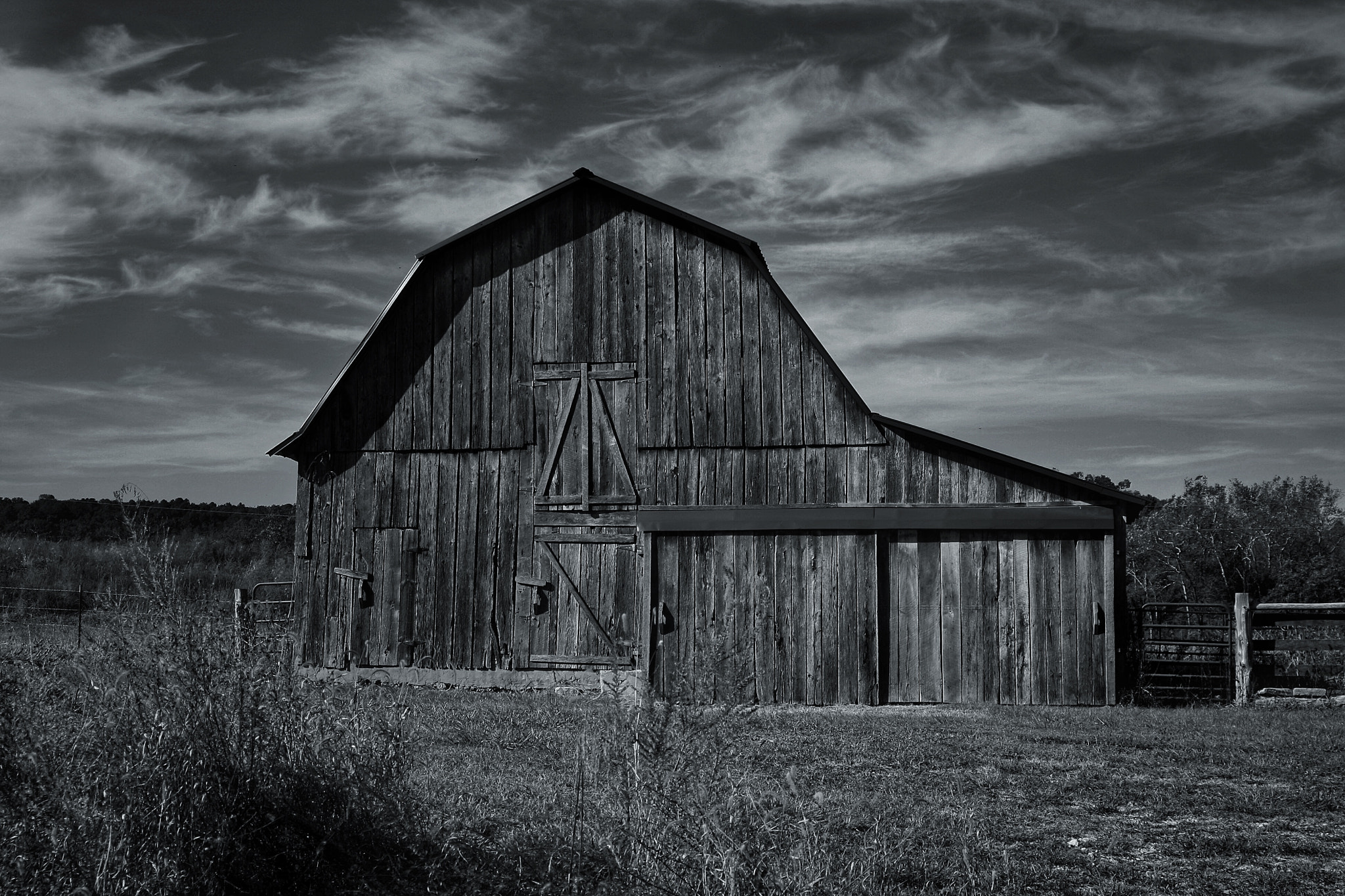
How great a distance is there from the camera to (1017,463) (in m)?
12.7

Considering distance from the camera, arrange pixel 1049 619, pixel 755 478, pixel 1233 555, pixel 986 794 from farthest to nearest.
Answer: pixel 1233 555 → pixel 755 478 → pixel 1049 619 → pixel 986 794

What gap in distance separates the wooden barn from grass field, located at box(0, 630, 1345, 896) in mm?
6126

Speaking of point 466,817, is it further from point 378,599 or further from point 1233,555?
point 1233,555

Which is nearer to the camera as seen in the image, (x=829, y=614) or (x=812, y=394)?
(x=829, y=614)

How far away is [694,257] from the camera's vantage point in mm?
13883

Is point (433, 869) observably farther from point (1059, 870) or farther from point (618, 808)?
point (1059, 870)

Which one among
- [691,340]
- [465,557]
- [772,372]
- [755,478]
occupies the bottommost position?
[465,557]

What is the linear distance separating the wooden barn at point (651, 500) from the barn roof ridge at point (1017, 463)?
36mm

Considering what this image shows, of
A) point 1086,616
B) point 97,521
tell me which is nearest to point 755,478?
point 1086,616

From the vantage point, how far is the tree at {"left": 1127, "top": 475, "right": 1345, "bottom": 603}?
948 inches

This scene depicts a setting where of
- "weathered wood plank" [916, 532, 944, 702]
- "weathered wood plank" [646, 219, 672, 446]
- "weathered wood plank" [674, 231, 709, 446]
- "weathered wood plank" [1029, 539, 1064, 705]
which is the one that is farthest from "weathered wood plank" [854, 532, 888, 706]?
"weathered wood plank" [646, 219, 672, 446]

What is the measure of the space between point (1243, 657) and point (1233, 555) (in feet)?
40.9

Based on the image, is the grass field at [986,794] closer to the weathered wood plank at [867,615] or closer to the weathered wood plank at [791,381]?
the weathered wood plank at [867,615]

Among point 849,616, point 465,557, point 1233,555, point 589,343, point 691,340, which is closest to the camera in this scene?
point 849,616
